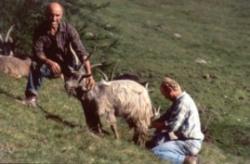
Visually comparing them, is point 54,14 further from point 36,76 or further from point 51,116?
point 51,116

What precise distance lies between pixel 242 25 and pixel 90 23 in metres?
14.4

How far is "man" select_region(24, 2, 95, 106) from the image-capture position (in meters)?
15.4

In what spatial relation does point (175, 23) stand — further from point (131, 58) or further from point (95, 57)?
point (95, 57)

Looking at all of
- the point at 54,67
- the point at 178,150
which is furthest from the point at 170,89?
the point at 54,67

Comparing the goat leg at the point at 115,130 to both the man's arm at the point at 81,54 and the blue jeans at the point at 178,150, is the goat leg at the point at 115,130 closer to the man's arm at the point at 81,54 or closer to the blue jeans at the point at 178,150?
the man's arm at the point at 81,54

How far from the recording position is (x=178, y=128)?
47.6 feet

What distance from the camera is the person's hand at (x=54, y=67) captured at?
1534cm

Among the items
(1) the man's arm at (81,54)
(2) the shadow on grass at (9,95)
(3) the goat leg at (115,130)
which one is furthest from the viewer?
(2) the shadow on grass at (9,95)

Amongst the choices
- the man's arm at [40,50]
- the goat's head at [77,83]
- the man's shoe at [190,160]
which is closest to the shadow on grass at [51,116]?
the goat's head at [77,83]

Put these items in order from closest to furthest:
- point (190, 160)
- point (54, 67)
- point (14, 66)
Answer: point (190, 160)
point (54, 67)
point (14, 66)

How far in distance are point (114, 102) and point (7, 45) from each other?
36.0 ft

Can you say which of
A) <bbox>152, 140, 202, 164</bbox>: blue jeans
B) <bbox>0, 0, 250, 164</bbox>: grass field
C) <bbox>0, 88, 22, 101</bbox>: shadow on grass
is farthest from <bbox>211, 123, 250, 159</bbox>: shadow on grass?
<bbox>152, 140, 202, 164</bbox>: blue jeans

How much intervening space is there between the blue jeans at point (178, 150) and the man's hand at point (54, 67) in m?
2.37

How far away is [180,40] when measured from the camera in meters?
39.9
